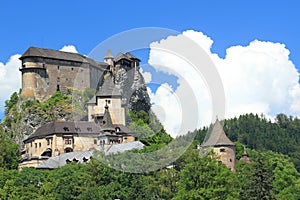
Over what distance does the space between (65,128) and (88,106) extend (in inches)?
240

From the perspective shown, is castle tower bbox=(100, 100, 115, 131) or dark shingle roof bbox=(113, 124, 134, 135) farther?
castle tower bbox=(100, 100, 115, 131)

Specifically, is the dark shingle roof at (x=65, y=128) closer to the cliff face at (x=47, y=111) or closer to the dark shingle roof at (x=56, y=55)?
the cliff face at (x=47, y=111)

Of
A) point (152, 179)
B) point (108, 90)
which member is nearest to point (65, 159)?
point (108, 90)

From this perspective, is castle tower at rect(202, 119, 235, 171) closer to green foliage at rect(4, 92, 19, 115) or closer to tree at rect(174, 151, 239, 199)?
tree at rect(174, 151, 239, 199)

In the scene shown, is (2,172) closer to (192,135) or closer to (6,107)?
(6,107)

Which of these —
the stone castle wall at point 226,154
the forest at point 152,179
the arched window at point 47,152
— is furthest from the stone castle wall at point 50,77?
the stone castle wall at point 226,154

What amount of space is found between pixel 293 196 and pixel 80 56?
4714cm

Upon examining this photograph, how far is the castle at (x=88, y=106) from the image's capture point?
80.4 metres

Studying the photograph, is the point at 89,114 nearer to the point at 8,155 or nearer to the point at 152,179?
the point at 8,155

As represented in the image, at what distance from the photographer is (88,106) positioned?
90250 mm

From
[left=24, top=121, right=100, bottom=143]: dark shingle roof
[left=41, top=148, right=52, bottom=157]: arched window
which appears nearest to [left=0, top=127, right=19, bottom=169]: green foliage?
[left=24, top=121, right=100, bottom=143]: dark shingle roof

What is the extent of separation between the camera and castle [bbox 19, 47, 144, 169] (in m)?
80.4

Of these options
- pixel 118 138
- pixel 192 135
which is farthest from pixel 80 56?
pixel 192 135

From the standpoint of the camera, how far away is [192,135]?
1377 inches
